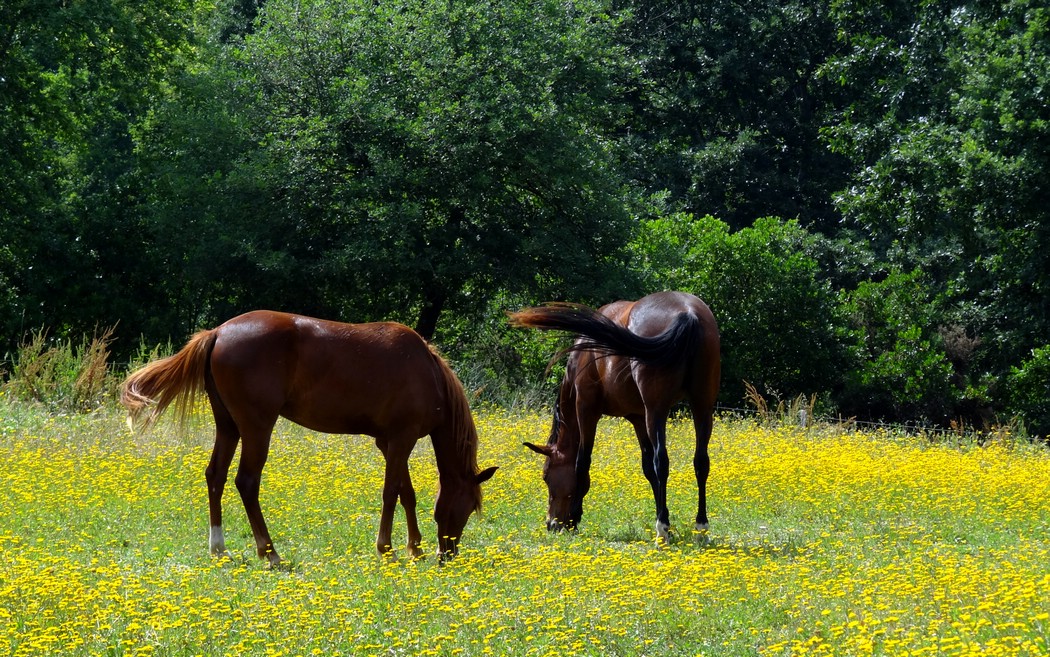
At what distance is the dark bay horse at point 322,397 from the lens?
898 cm

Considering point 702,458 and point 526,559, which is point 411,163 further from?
point 526,559

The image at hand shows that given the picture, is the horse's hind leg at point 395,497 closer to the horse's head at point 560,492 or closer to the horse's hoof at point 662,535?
the horse's head at point 560,492

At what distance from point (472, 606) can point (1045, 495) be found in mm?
7342

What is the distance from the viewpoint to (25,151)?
2388 centimetres

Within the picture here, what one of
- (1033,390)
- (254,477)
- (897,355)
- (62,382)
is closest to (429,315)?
(897,355)

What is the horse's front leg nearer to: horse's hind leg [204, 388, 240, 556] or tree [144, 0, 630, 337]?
horse's hind leg [204, 388, 240, 556]

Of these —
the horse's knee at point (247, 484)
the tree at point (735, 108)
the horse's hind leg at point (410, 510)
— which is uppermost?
the tree at point (735, 108)

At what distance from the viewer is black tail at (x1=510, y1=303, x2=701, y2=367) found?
32.7 feet

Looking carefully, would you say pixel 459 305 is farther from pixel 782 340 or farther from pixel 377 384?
pixel 377 384

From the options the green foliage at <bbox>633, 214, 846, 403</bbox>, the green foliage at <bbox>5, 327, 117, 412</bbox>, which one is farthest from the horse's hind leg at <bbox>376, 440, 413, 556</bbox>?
the green foliage at <bbox>633, 214, 846, 403</bbox>

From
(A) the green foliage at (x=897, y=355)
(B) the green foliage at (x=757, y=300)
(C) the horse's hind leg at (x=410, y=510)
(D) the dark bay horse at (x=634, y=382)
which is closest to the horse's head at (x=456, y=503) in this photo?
(C) the horse's hind leg at (x=410, y=510)

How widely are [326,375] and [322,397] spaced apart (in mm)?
164

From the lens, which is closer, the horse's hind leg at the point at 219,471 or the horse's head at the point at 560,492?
the horse's hind leg at the point at 219,471

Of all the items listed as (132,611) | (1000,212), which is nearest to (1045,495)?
(132,611)
